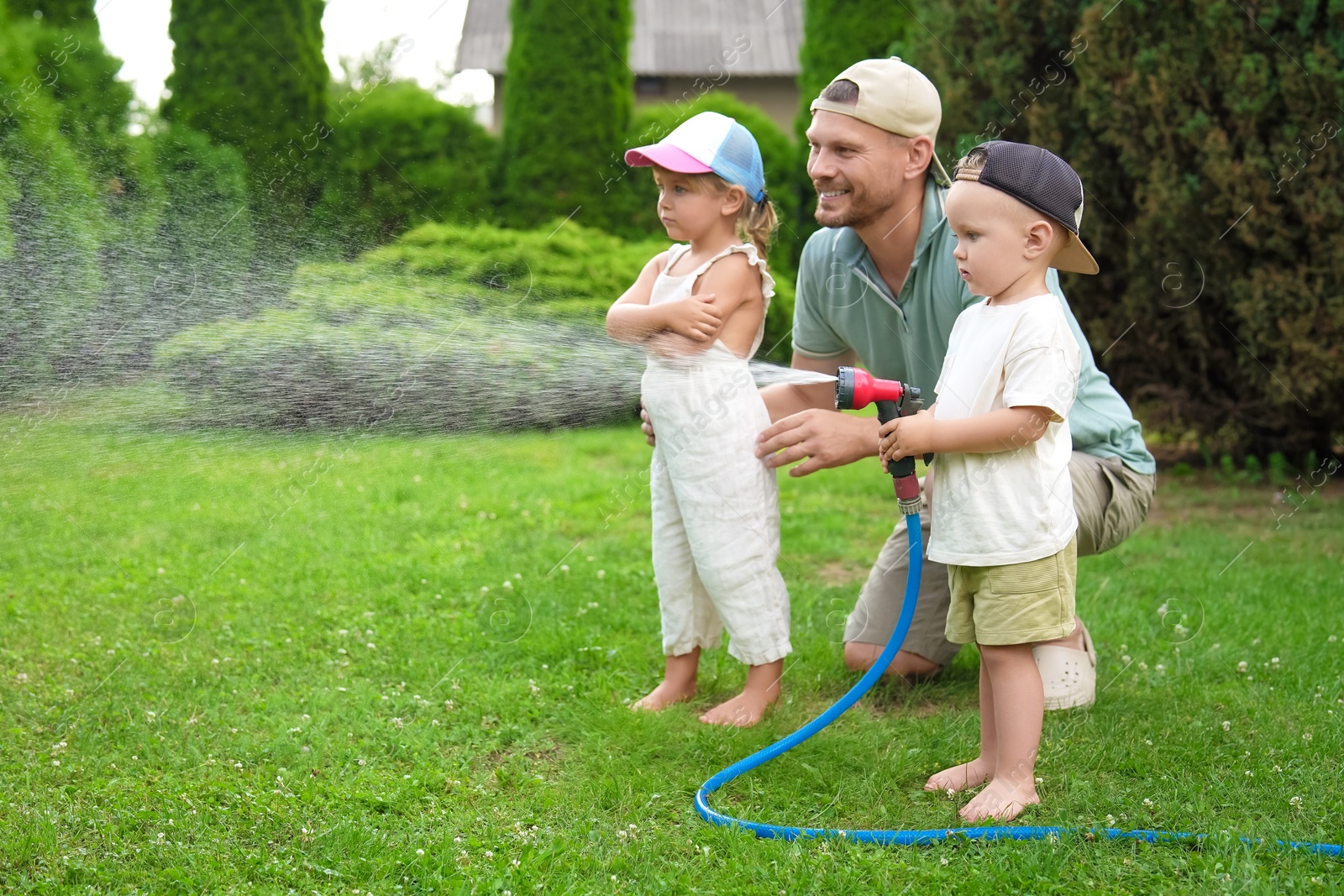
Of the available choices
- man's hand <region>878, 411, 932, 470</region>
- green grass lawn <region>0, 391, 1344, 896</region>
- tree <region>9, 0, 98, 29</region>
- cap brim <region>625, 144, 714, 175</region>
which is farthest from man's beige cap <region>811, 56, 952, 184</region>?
tree <region>9, 0, 98, 29</region>

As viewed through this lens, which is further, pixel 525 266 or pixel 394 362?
pixel 525 266

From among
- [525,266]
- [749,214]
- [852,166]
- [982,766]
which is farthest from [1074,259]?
[525,266]

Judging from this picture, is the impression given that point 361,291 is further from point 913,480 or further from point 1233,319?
point 1233,319

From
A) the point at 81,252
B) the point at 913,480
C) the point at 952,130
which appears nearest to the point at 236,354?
the point at 81,252

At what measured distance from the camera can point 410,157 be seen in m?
11.4

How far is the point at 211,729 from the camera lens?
3.39 meters

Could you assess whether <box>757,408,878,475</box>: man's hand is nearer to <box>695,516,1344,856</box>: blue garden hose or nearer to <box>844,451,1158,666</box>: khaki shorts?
<box>695,516,1344,856</box>: blue garden hose

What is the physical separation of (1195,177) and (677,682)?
4.69m

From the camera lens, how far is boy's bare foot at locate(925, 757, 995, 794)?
304cm

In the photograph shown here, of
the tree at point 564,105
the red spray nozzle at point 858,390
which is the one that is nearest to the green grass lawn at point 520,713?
the red spray nozzle at point 858,390

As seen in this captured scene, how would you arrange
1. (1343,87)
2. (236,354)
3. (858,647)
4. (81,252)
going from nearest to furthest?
(858,647) < (236,354) < (1343,87) < (81,252)

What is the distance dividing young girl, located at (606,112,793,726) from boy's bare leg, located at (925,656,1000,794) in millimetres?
628

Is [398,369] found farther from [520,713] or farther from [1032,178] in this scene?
[1032,178]

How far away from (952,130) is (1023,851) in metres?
6.04
